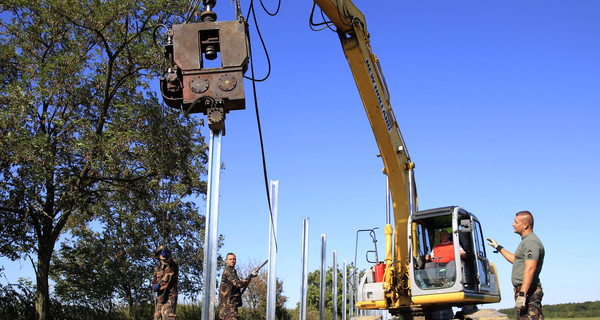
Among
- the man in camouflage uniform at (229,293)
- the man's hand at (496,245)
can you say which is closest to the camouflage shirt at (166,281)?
the man in camouflage uniform at (229,293)

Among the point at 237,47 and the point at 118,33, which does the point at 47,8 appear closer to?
the point at 118,33

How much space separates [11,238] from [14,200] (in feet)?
3.64

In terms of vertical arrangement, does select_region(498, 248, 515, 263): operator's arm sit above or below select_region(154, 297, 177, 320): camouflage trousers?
above

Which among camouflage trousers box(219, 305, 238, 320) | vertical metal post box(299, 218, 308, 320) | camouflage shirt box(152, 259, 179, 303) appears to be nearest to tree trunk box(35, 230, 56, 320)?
camouflage shirt box(152, 259, 179, 303)

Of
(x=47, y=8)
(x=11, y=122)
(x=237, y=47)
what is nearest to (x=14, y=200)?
(x=11, y=122)

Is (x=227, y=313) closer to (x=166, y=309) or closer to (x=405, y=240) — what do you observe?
(x=166, y=309)

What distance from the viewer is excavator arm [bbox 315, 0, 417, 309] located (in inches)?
445

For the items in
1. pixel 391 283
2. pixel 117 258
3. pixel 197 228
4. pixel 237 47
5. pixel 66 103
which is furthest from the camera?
pixel 197 228

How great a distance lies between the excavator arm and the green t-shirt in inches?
209

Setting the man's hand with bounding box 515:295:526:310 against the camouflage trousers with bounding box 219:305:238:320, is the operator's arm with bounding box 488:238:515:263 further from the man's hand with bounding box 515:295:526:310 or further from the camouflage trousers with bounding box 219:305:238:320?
the camouflage trousers with bounding box 219:305:238:320

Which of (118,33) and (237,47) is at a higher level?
(118,33)

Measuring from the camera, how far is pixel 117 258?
53.2 feet

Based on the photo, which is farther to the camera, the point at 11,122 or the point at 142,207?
the point at 142,207

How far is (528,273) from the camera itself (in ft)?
19.0
